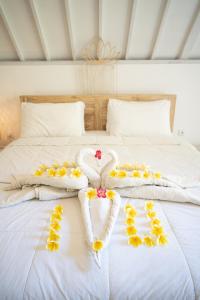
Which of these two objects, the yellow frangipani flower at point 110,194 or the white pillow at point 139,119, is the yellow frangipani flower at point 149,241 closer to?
the yellow frangipani flower at point 110,194

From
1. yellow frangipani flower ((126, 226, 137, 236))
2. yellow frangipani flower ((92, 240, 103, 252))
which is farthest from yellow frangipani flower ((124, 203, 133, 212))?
yellow frangipani flower ((92, 240, 103, 252))

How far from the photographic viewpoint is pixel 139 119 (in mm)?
2088

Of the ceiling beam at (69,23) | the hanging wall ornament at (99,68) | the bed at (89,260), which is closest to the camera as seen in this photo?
the bed at (89,260)

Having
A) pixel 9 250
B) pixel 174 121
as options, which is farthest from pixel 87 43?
pixel 9 250

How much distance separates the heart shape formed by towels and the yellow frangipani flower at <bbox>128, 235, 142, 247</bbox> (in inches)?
3.3

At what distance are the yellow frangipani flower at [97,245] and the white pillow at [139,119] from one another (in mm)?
1515

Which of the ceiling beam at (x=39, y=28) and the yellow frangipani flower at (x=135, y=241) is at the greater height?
the ceiling beam at (x=39, y=28)

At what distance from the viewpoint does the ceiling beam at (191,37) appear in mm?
1934

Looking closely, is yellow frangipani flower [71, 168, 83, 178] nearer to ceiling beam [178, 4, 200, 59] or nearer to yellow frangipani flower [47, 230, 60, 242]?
yellow frangipani flower [47, 230, 60, 242]

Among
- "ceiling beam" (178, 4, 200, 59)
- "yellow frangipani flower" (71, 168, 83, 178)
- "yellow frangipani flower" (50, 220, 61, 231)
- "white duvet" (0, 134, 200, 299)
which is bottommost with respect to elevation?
"white duvet" (0, 134, 200, 299)

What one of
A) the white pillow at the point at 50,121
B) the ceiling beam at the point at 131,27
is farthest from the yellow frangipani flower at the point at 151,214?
the ceiling beam at the point at 131,27

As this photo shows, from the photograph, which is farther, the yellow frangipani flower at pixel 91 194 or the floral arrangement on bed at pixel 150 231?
the yellow frangipani flower at pixel 91 194

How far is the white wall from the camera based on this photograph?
2430 millimetres

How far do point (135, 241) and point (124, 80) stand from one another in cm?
218
